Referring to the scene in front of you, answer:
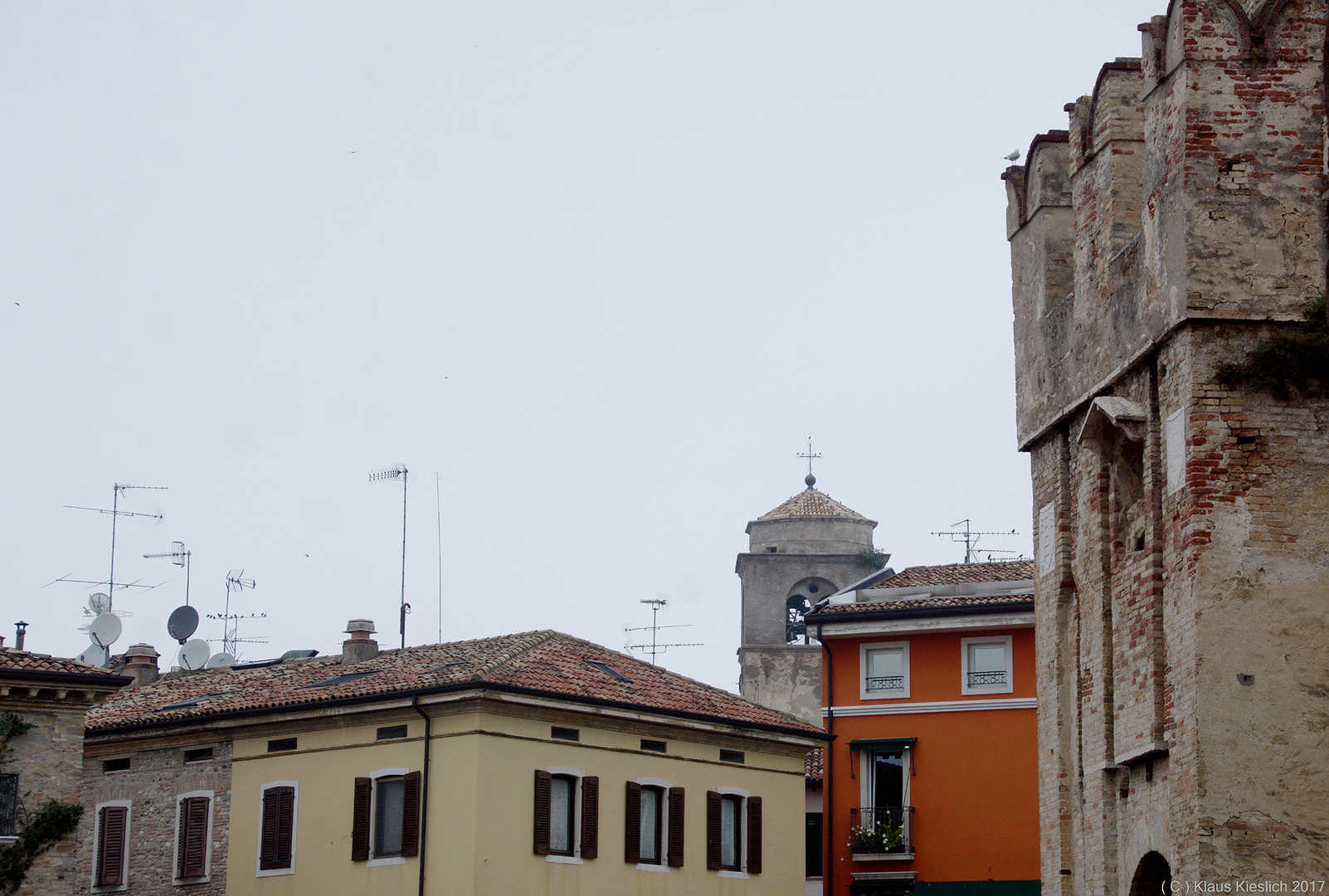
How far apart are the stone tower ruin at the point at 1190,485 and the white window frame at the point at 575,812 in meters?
14.1

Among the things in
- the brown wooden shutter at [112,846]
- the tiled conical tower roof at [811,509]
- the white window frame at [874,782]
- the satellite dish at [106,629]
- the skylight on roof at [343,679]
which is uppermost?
the tiled conical tower roof at [811,509]

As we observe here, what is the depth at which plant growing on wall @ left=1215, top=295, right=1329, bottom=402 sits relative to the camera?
53.3 ft

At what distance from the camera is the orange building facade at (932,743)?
1510 inches

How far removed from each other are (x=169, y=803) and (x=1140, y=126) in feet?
77.6

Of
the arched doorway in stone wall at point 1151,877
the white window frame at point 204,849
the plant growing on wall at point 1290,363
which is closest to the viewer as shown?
the plant growing on wall at point 1290,363

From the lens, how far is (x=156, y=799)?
35344 millimetres

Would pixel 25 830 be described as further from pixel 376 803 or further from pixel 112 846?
pixel 112 846

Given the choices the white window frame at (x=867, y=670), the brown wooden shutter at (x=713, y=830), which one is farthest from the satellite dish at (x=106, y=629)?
the white window frame at (x=867, y=670)

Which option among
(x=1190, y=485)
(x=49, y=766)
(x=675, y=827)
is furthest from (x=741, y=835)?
(x=1190, y=485)

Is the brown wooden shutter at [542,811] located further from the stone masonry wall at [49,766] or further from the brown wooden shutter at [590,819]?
the stone masonry wall at [49,766]

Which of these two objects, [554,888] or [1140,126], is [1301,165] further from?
[554,888]

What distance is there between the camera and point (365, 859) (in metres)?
32.1

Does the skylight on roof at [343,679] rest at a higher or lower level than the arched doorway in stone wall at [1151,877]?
higher

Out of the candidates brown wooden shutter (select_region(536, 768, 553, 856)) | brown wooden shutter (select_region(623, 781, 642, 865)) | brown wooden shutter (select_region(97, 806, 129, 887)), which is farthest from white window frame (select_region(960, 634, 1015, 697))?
brown wooden shutter (select_region(97, 806, 129, 887))
